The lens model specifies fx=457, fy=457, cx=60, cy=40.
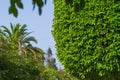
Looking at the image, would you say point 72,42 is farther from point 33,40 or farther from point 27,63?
point 33,40

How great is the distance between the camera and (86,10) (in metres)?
17.6

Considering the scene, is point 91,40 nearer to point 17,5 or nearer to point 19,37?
point 17,5

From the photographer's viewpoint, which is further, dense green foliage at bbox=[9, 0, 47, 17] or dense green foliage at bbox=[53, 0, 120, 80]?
dense green foliage at bbox=[53, 0, 120, 80]

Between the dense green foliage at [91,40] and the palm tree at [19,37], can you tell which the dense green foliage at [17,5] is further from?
the palm tree at [19,37]

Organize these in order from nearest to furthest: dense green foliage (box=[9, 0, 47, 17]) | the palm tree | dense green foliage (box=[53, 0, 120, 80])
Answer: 1. dense green foliage (box=[9, 0, 47, 17])
2. dense green foliage (box=[53, 0, 120, 80])
3. the palm tree

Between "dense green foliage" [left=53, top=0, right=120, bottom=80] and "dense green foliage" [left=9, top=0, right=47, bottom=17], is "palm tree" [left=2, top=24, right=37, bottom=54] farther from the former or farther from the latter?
"dense green foliage" [left=9, top=0, right=47, bottom=17]

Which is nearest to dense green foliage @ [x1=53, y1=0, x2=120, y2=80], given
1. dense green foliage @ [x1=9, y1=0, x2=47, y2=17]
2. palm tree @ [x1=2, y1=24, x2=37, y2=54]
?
dense green foliage @ [x1=9, y1=0, x2=47, y2=17]

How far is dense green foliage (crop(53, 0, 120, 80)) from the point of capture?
16.8 metres

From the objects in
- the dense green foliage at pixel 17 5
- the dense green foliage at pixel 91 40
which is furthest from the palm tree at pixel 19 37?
the dense green foliage at pixel 17 5

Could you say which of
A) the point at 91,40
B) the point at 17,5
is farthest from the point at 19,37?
the point at 17,5

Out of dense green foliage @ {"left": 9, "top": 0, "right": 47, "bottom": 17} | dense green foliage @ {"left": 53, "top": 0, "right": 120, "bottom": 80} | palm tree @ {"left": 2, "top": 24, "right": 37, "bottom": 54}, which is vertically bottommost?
dense green foliage @ {"left": 9, "top": 0, "right": 47, "bottom": 17}

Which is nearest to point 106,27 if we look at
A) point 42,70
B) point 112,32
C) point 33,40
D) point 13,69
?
point 112,32

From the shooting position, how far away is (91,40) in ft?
56.6

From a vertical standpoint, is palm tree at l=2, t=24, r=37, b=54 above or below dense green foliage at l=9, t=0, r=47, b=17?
above
